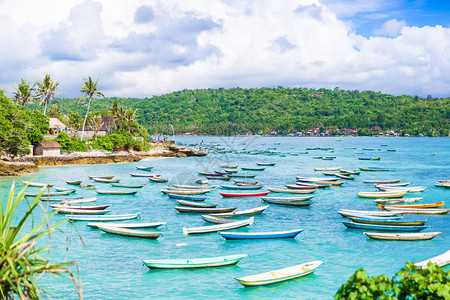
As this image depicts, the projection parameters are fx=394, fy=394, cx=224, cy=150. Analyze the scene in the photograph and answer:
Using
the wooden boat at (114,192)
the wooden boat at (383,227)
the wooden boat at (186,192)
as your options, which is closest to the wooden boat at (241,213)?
the wooden boat at (383,227)

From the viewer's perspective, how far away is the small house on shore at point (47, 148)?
60.8 m

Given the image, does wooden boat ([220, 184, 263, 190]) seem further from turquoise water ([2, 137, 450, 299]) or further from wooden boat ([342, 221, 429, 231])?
wooden boat ([342, 221, 429, 231])

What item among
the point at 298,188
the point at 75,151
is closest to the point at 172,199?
the point at 298,188

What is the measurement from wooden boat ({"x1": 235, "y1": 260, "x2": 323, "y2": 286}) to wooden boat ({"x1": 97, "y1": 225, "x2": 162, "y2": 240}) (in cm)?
820

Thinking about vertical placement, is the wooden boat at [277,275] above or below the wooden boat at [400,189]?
below

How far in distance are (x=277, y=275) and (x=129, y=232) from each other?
10.4 metres

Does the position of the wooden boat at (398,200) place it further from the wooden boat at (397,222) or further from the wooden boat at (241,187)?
the wooden boat at (241,187)

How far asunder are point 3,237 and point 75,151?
213ft

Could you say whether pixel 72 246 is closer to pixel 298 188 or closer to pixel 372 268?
pixel 372 268

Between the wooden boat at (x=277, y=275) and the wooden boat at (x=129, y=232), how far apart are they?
820 cm

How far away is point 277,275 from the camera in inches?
664

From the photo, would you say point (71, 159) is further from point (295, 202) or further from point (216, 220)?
point (216, 220)

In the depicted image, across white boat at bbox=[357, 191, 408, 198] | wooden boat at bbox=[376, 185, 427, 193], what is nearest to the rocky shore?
white boat at bbox=[357, 191, 408, 198]

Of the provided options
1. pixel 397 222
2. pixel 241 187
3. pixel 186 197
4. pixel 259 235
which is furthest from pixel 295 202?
pixel 259 235
